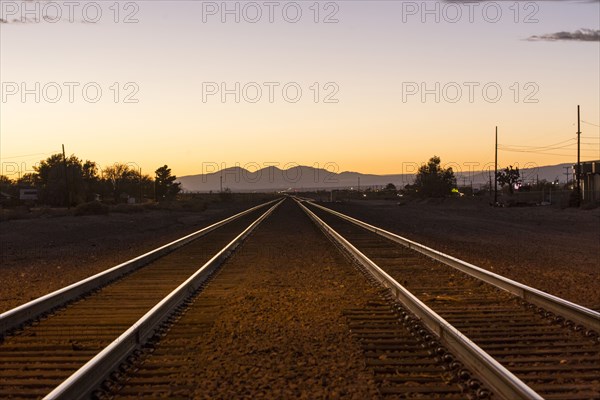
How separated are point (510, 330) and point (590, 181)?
73181 mm

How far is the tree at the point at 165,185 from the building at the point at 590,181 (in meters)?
95.9

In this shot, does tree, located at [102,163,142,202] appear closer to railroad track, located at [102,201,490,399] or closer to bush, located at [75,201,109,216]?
bush, located at [75,201,109,216]

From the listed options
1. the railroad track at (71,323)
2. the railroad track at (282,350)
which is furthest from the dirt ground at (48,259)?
the railroad track at (282,350)

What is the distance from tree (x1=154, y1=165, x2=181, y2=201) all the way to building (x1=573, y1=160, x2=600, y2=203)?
95.9 m

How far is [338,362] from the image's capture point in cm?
719

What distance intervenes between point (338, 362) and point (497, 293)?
5574 millimetres

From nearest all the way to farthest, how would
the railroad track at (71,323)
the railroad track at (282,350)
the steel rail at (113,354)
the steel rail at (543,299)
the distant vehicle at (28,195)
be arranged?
the steel rail at (113,354), the railroad track at (282,350), the railroad track at (71,323), the steel rail at (543,299), the distant vehicle at (28,195)

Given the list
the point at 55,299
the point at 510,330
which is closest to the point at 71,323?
the point at 55,299

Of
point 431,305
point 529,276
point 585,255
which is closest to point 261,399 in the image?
point 431,305

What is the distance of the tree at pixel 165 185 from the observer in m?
150

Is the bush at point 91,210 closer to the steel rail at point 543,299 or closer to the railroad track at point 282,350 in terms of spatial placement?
the steel rail at point 543,299

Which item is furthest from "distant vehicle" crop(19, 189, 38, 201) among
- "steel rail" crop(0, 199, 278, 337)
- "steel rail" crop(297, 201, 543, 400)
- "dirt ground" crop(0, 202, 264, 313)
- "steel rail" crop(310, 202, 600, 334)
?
"steel rail" crop(297, 201, 543, 400)

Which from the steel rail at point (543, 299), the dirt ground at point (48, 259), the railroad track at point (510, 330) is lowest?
the dirt ground at point (48, 259)

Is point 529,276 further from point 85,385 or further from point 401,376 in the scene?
point 85,385
